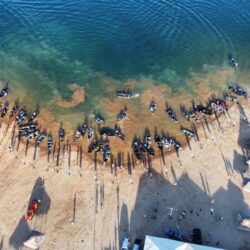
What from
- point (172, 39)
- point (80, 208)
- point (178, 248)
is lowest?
point (178, 248)

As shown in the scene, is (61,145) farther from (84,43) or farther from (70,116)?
(84,43)

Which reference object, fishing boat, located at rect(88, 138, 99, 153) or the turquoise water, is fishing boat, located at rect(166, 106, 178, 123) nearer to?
the turquoise water

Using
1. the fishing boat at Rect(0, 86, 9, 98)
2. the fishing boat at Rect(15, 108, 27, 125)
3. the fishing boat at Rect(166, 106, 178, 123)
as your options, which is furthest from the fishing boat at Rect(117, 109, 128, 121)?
the fishing boat at Rect(0, 86, 9, 98)

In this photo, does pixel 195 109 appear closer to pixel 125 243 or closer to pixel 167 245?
pixel 167 245

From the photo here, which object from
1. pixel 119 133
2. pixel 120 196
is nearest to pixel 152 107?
pixel 119 133

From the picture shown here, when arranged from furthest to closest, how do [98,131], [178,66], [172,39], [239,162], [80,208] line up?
[172,39], [178,66], [98,131], [239,162], [80,208]

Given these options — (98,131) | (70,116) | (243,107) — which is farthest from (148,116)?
(243,107)

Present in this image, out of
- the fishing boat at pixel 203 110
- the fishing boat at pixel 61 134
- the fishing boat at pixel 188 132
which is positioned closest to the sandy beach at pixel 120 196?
the fishing boat at pixel 188 132
